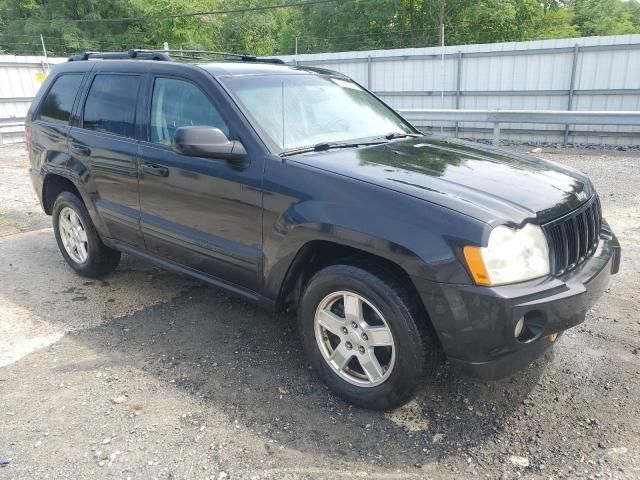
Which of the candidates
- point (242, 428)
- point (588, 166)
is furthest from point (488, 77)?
point (242, 428)

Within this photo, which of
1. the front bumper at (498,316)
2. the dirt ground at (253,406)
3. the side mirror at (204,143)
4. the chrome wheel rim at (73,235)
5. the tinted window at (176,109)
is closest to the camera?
the front bumper at (498,316)

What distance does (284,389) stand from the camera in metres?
3.22

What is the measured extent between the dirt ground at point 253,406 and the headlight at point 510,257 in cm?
87

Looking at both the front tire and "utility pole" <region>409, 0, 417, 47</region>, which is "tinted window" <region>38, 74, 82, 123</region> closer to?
the front tire

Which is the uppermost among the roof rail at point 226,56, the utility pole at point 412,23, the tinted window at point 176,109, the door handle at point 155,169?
the utility pole at point 412,23

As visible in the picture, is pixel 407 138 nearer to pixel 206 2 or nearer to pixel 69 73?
pixel 69 73

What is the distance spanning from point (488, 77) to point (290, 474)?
13.6 meters

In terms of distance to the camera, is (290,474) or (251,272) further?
(251,272)

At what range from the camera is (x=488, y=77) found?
14172 mm

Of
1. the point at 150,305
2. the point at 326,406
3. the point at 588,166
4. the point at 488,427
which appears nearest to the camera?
the point at 488,427

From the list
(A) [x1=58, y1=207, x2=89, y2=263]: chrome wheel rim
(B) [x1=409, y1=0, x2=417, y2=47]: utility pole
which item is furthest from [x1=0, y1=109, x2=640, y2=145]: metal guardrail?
(B) [x1=409, y1=0, x2=417, y2=47]: utility pole

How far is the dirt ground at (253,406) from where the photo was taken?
260cm

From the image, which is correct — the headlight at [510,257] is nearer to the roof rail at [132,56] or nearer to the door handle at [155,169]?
the door handle at [155,169]

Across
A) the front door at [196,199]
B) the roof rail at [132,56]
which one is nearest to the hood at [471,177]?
the front door at [196,199]
